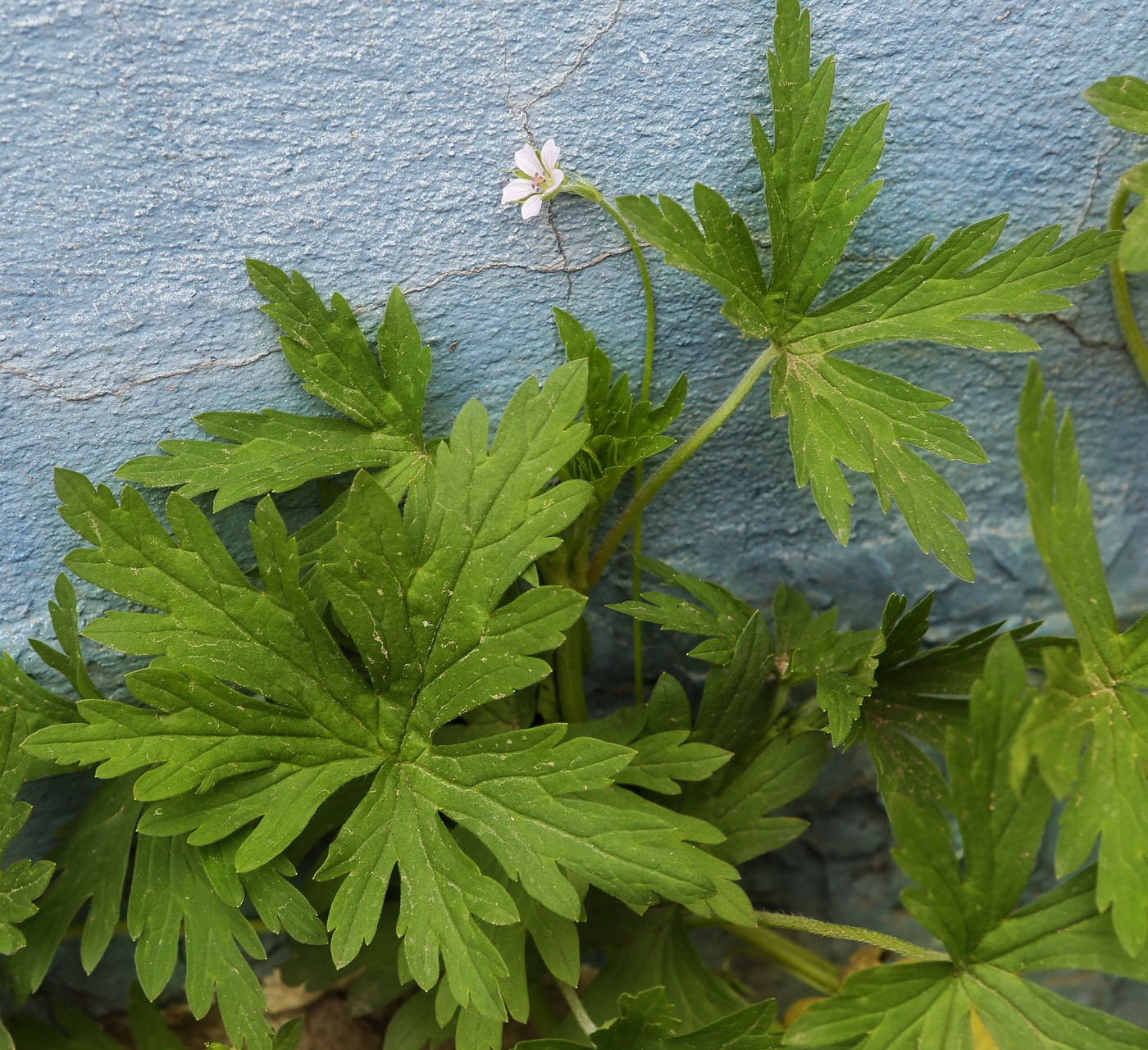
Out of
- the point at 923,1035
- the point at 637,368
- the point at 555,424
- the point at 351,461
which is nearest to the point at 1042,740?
the point at 923,1035

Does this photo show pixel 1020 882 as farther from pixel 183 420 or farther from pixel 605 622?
pixel 183 420

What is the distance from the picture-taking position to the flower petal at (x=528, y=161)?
1188mm

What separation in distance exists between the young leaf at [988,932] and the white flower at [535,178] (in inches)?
32.5

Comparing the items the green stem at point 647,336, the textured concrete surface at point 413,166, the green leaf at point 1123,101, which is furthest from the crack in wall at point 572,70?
the green leaf at point 1123,101

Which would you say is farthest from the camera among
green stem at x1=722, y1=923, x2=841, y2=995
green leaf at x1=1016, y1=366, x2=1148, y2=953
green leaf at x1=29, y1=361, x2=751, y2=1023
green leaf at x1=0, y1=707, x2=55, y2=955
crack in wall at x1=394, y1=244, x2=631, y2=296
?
green stem at x1=722, y1=923, x2=841, y2=995

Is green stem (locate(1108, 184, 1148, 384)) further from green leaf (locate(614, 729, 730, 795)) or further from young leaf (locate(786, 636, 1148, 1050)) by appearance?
green leaf (locate(614, 729, 730, 795))

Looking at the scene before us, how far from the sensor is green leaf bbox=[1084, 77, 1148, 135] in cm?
116

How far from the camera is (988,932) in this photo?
1037mm

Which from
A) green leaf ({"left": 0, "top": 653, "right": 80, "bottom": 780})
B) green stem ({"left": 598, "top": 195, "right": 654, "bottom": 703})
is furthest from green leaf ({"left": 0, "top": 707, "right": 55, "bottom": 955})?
green stem ({"left": 598, "top": 195, "right": 654, "bottom": 703})

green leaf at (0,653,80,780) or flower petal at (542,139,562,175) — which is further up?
flower petal at (542,139,562,175)

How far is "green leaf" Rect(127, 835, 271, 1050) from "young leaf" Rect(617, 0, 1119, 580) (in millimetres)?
1006

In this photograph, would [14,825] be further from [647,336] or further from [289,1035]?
[647,336]

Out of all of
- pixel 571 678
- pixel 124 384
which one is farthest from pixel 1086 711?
pixel 124 384

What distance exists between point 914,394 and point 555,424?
52 centimetres
